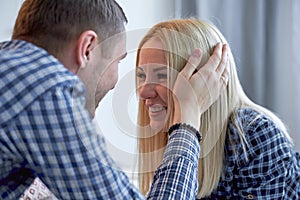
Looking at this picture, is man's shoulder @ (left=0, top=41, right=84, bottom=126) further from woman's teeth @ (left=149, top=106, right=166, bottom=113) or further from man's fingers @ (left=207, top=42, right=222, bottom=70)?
woman's teeth @ (left=149, top=106, right=166, bottom=113)

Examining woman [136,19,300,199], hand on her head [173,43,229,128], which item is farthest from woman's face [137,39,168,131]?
hand on her head [173,43,229,128]

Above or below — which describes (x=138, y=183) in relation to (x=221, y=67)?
below

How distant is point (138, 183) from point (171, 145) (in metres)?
0.48

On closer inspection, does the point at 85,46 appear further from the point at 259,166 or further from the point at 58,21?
the point at 259,166

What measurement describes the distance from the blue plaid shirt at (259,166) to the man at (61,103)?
393 millimetres

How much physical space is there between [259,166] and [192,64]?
304 mm

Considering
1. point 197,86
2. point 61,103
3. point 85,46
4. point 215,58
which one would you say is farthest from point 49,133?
point 215,58

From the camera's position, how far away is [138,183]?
1306 mm

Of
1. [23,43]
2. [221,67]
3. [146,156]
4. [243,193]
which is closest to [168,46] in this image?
[221,67]

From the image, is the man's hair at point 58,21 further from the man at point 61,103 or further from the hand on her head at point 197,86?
the hand on her head at point 197,86

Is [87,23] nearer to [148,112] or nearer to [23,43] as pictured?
[23,43]

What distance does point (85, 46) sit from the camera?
2.39 feet

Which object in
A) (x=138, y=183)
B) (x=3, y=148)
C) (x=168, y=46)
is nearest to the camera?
(x=3, y=148)

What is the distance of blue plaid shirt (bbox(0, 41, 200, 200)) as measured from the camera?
2.02 ft
